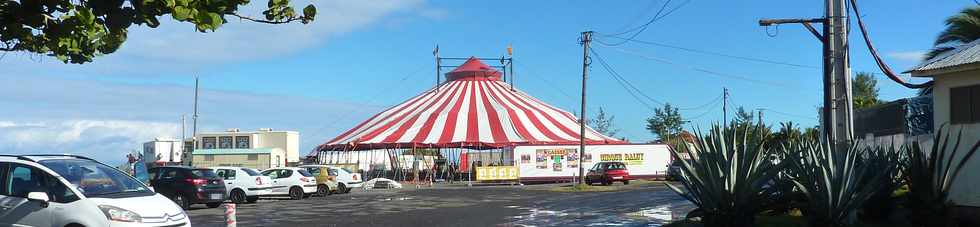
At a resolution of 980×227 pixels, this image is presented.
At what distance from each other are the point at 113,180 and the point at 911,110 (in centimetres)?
1999

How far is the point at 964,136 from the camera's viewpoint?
14133 mm

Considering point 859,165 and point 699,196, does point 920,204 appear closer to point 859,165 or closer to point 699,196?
point 859,165

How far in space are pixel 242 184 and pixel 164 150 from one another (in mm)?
31591

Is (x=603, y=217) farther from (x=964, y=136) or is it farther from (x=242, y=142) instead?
(x=242, y=142)

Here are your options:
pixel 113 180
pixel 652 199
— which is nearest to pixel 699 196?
pixel 113 180

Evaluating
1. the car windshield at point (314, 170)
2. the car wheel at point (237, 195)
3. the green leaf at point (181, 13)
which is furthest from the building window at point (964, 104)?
the car windshield at point (314, 170)

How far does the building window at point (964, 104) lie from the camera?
1387cm

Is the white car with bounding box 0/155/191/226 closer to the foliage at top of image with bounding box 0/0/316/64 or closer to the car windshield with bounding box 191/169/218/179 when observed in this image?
the foliage at top of image with bounding box 0/0/316/64

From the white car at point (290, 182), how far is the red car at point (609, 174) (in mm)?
16063

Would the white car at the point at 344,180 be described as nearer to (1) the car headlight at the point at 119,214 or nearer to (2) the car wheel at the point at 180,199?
(2) the car wheel at the point at 180,199

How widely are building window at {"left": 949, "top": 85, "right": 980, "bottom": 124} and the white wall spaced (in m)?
32.5

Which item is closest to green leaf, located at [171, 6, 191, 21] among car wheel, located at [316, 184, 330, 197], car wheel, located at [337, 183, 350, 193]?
car wheel, located at [316, 184, 330, 197]

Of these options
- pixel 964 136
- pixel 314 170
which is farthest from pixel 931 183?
pixel 314 170

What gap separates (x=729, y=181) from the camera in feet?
43.6
